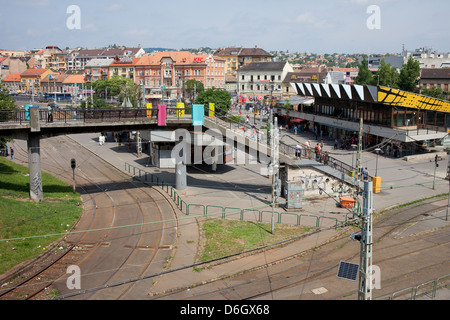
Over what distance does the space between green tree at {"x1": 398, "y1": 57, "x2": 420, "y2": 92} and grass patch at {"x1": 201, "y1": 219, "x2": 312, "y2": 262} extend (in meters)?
64.2

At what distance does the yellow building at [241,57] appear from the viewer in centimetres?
15862

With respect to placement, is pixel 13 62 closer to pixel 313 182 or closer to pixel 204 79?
pixel 204 79

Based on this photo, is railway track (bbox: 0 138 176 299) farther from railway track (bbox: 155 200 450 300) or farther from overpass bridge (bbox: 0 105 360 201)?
overpass bridge (bbox: 0 105 360 201)

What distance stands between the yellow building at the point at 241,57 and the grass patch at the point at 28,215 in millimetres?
129095

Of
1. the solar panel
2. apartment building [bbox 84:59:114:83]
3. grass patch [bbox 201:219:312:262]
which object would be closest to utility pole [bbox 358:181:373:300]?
the solar panel

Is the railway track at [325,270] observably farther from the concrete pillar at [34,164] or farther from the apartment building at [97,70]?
the apartment building at [97,70]

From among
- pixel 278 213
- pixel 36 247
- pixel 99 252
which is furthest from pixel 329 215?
pixel 36 247

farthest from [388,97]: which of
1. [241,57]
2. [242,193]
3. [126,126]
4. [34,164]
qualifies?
[241,57]

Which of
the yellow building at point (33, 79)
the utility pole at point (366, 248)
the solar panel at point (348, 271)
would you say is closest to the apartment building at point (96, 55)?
the yellow building at point (33, 79)

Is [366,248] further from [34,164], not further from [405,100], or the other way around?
[405,100]

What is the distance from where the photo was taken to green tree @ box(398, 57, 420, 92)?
79.4 metres

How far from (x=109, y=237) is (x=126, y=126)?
402 inches

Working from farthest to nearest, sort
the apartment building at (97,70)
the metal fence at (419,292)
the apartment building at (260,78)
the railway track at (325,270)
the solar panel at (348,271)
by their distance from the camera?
the apartment building at (97,70)
the apartment building at (260,78)
the railway track at (325,270)
the metal fence at (419,292)
the solar panel at (348,271)

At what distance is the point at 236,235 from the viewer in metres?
24.4
